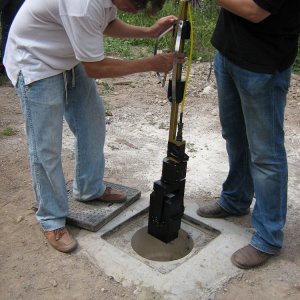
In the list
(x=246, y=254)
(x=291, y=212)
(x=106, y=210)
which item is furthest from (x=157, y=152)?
(x=246, y=254)

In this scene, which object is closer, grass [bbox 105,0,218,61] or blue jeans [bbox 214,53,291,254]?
blue jeans [bbox 214,53,291,254]

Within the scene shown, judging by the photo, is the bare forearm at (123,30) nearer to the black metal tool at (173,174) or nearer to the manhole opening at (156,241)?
the black metal tool at (173,174)

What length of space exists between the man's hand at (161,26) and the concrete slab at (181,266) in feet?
4.32

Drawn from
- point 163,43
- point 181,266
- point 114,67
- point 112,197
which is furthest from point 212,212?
point 163,43

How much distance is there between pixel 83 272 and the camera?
2.73 m

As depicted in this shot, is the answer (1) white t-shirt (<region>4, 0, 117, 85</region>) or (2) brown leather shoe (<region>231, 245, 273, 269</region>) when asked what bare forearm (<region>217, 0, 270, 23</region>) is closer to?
(1) white t-shirt (<region>4, 0, 117, 85</region>)

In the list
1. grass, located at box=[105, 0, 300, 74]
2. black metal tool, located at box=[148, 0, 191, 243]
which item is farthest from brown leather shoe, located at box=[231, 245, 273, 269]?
grass, located at box=[105, 0, 300, 74]

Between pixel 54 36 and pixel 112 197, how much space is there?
130 centimetres

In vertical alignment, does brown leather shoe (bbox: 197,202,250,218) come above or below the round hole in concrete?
above

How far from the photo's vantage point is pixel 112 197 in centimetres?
332

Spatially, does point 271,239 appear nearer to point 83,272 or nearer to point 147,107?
point 83,272

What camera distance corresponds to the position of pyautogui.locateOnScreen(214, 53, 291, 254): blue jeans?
2.49m

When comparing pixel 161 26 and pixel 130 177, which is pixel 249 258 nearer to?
pixel 130 177

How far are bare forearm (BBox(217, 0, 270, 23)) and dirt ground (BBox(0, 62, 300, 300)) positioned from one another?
1.51 meters
